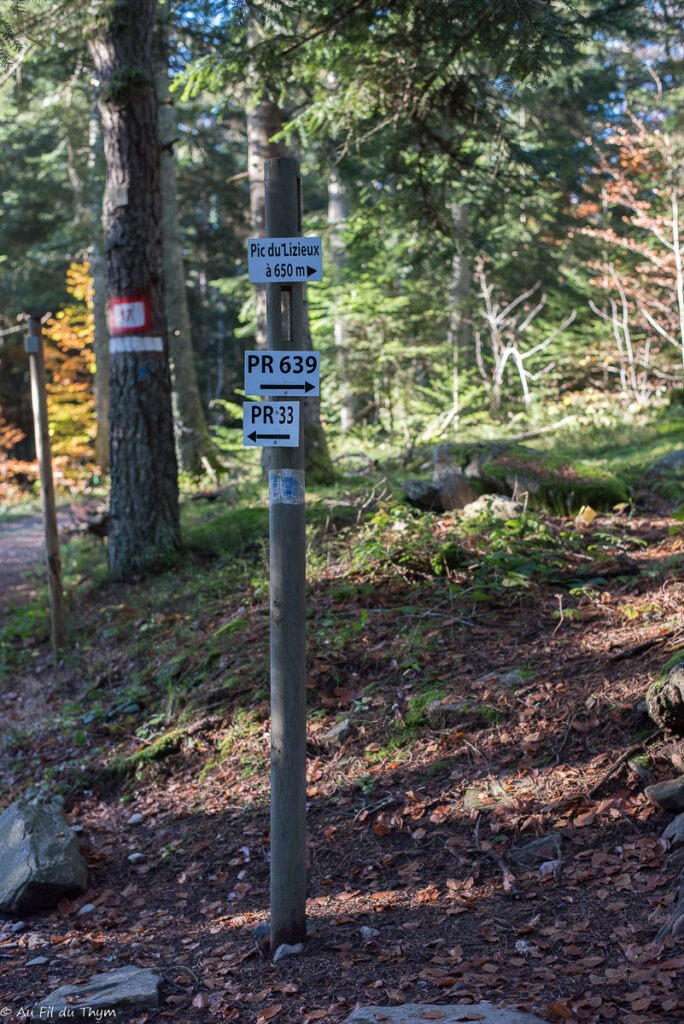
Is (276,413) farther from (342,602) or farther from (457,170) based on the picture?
(457,170)

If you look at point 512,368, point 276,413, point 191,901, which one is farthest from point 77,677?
point 512,368

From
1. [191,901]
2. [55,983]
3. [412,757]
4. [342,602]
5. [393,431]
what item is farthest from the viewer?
[393,431]

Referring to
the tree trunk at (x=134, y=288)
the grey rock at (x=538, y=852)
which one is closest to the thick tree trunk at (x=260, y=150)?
the tree trunk at (x=134, y=288)

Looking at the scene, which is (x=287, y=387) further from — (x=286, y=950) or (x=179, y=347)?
(x=179, y=347)

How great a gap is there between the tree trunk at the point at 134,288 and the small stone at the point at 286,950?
18.6 ft

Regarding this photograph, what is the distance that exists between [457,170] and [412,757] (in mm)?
5982

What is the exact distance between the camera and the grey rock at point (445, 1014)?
9.45 feet

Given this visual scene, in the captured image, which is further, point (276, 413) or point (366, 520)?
point (366, 520)

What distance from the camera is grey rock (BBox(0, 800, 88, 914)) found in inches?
189

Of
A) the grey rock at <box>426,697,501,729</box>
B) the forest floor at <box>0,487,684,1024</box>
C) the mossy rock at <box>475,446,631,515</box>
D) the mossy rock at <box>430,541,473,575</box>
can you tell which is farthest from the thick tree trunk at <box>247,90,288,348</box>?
Answer: the grey rock at <box>426,697,501,729</box>

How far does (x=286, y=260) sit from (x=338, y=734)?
10.3 feet

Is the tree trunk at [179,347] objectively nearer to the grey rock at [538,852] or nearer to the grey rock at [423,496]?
the grey rock at [423,496]

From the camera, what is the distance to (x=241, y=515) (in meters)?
9.79

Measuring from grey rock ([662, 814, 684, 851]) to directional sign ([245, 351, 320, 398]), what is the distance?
8.11 ft
